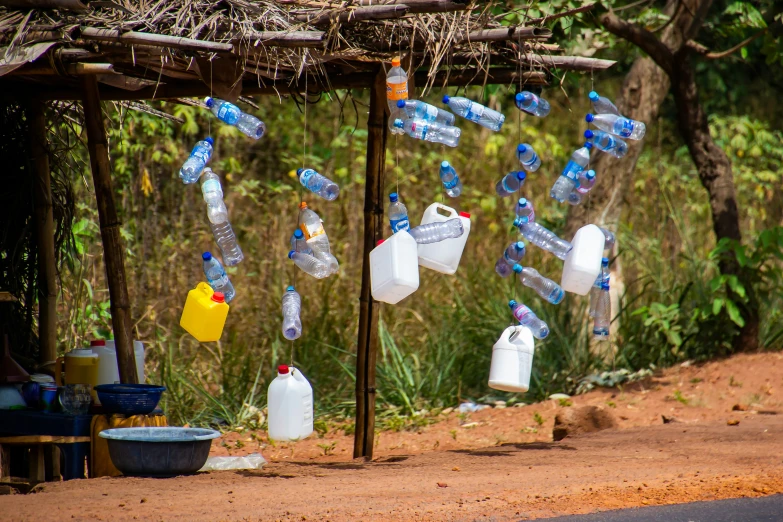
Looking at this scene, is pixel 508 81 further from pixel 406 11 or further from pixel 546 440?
pixel 546 440

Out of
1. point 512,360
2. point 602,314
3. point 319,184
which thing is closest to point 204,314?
point 319,184

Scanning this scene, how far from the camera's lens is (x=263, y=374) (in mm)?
9000

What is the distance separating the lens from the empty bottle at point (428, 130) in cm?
544

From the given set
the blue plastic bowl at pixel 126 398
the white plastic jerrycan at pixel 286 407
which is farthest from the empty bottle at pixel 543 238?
the blue plastic bowl at pixel 126 398

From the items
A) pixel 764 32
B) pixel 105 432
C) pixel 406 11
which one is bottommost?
pixel 105 432

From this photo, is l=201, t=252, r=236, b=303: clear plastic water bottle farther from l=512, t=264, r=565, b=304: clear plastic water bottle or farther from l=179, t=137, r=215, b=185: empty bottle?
l=512, t=264, r=565, b=304: clear plastic water bottle

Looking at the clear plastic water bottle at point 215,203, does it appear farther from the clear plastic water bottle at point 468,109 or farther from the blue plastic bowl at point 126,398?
the clear plastic water bottle at point 468,109

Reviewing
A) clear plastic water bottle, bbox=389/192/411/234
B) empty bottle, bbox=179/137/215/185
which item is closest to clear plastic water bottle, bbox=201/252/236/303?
empty bottle, bbox=179/137/215/185

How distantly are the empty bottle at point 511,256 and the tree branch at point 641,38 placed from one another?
148 inches

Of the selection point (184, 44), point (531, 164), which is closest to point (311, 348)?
point (531, 164)

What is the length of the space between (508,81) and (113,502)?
11.8 feet

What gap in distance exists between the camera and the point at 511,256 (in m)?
5.80

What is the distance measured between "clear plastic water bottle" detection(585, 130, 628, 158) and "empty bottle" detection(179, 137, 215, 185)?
2.21 m

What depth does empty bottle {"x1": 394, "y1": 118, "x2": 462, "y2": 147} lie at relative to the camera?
5.44 metres
